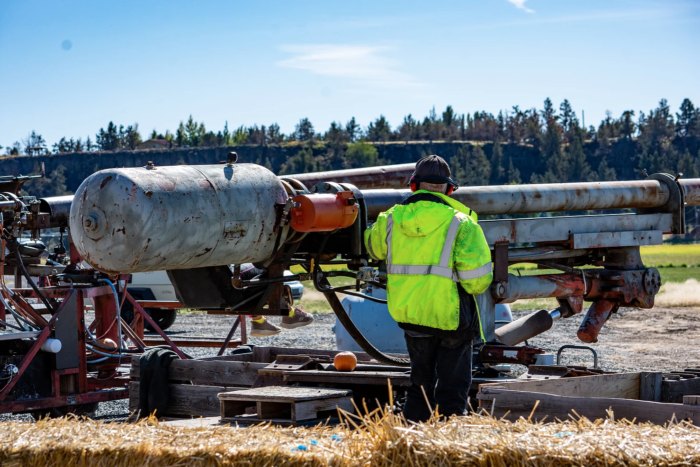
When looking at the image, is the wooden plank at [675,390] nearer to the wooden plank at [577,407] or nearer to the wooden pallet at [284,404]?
the wooden plank at [577,407]

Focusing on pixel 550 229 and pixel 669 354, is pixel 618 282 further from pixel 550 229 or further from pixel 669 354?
pixel 669 354

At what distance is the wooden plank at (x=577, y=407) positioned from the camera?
6574 millimetres

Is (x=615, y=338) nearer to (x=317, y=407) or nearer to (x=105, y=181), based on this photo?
(x=317, y=407)

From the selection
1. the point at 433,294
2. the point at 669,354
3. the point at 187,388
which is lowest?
the point at 669,354

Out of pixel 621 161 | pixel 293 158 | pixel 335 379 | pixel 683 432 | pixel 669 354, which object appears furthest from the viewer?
pixel 621 161

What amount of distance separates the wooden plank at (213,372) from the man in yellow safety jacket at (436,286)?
6.24ft

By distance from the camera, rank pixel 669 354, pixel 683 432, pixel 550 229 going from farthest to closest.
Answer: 1. pixel 669 354
2. pixel 550 229
3. pixel 683 432

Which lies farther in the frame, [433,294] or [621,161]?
[621,161]

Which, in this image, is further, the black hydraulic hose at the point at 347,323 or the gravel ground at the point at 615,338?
the gravel ground at the point at 615,338

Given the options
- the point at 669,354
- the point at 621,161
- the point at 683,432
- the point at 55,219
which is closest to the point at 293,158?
the point at 621,161

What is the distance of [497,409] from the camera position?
7172 mm

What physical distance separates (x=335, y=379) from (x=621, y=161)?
10102 cm

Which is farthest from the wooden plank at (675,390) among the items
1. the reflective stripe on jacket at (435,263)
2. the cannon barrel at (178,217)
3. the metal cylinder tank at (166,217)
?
the metal cylinder tank at (166,217)

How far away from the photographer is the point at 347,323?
28.7 ft
